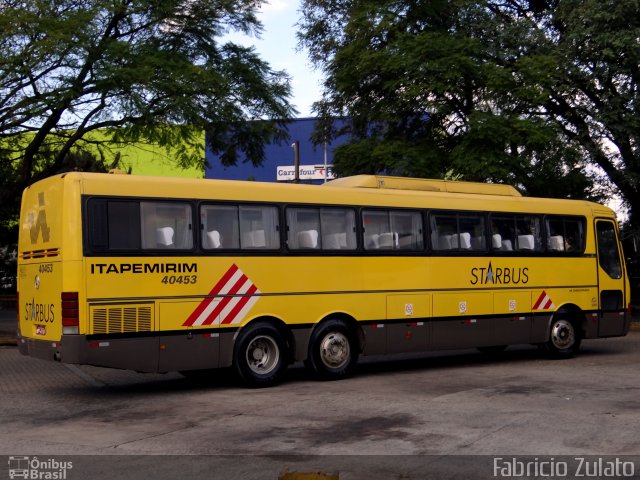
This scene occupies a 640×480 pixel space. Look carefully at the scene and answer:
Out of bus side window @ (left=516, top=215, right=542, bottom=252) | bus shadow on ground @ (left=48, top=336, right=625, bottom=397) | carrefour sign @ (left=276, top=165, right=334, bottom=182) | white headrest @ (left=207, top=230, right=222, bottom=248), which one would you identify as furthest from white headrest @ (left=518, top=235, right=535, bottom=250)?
carrefour sign @ (left=276, top=165, right=334, bottom=182)

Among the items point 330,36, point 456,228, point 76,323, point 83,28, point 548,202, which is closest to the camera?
point 76,323

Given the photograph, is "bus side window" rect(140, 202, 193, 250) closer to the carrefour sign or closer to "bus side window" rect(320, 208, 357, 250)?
"bus side window" rect(320, 208, 357, 250)

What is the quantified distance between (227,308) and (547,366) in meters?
6.21

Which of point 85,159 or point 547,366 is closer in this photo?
point 547,366

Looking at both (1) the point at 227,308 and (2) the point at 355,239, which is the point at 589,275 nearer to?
(2) the point at 355,239

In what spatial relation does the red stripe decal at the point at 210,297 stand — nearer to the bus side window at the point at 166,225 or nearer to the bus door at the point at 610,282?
the bus side window at the point at 166,225

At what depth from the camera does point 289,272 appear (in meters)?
14.0

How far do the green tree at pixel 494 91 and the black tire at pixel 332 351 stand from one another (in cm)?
1114

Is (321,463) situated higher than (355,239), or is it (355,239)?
(355,239)

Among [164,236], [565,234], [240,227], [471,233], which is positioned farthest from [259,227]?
[565,234]

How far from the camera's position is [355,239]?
48.6 ft

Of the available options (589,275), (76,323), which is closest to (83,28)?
(76,323)

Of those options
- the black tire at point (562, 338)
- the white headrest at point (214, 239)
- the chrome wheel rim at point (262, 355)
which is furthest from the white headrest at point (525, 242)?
the white headrest at point (214, 239)

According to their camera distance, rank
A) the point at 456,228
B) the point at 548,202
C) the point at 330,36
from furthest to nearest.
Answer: the point at 330,36
the point at 548,202
the point at 456,228
